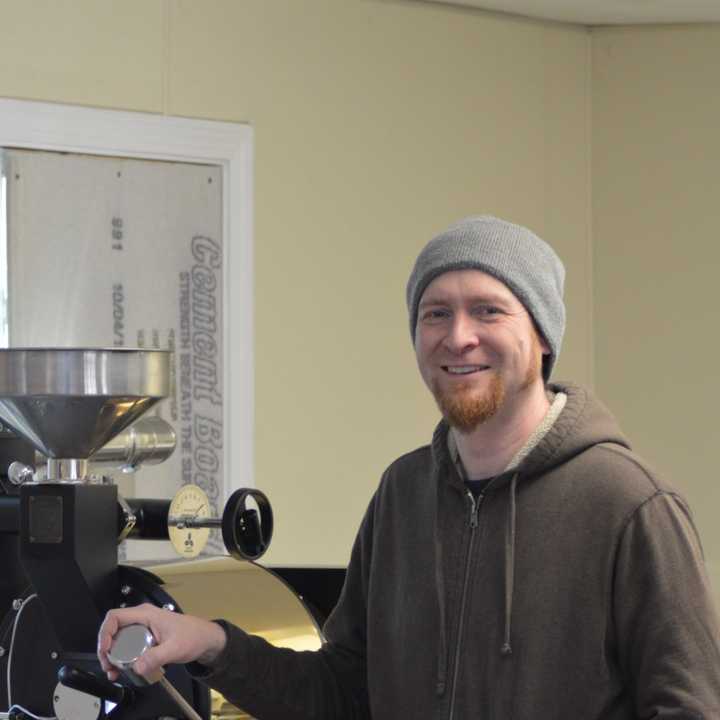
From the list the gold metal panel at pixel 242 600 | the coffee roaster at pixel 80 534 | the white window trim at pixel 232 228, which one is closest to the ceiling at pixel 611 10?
the white window trim at pixel 232 228

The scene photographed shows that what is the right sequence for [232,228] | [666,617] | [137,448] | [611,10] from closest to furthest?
[666,617] → [137,448] → [232,228] → [611,10]

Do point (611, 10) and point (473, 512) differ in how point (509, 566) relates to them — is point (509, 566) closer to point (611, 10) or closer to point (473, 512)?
point (473, 512)

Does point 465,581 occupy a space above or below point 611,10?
below

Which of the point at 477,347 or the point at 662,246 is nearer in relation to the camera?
the point at 477,347

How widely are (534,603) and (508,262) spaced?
15.1 inches

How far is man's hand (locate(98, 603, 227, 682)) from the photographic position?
5.55 ft

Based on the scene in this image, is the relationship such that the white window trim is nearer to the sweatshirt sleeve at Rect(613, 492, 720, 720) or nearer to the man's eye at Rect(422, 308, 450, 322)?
the man's eye at Rect(422, 308, 450, 322)

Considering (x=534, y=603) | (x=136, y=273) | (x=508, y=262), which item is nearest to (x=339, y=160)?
(x=136, y=273)

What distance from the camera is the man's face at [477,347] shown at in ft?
5.62

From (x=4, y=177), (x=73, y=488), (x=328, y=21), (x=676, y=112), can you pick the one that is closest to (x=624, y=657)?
(x=73, y=488)

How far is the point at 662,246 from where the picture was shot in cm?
513

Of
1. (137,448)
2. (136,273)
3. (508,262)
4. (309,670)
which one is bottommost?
(309,670)

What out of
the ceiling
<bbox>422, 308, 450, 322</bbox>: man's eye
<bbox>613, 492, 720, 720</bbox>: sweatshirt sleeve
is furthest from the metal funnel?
the ceiling

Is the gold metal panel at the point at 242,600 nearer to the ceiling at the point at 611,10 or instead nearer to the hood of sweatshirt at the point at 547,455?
the hood of sweatshirt at the point at 547,455
